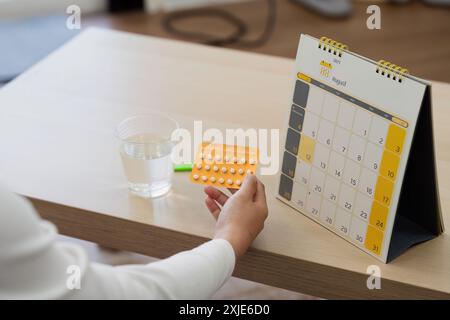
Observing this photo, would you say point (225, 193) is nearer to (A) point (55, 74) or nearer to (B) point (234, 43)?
(A) point (55, 74)

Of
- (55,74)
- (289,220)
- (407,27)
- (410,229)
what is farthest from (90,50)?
(407,27)

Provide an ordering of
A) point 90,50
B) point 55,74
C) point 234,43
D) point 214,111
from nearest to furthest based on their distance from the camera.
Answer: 1. point 214,111
2. point 55,74
3. point 90,50
4. point 234,43

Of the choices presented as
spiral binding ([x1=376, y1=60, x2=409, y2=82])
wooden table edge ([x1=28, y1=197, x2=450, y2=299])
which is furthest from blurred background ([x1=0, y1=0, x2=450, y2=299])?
spiral binding ([x1=376, y1=60, x2=409, y2=82])

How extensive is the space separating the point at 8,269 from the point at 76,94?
707 mm

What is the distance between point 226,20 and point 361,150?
6.79 feet

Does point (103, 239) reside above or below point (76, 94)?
below

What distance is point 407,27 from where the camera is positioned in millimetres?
2887

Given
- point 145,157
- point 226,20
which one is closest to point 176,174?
point 145,157

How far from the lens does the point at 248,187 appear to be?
3.31ft

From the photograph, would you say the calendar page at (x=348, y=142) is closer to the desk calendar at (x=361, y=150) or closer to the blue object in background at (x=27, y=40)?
the desk calendar at (x=361, y=150)

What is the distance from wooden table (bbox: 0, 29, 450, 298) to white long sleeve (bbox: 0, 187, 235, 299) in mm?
118
